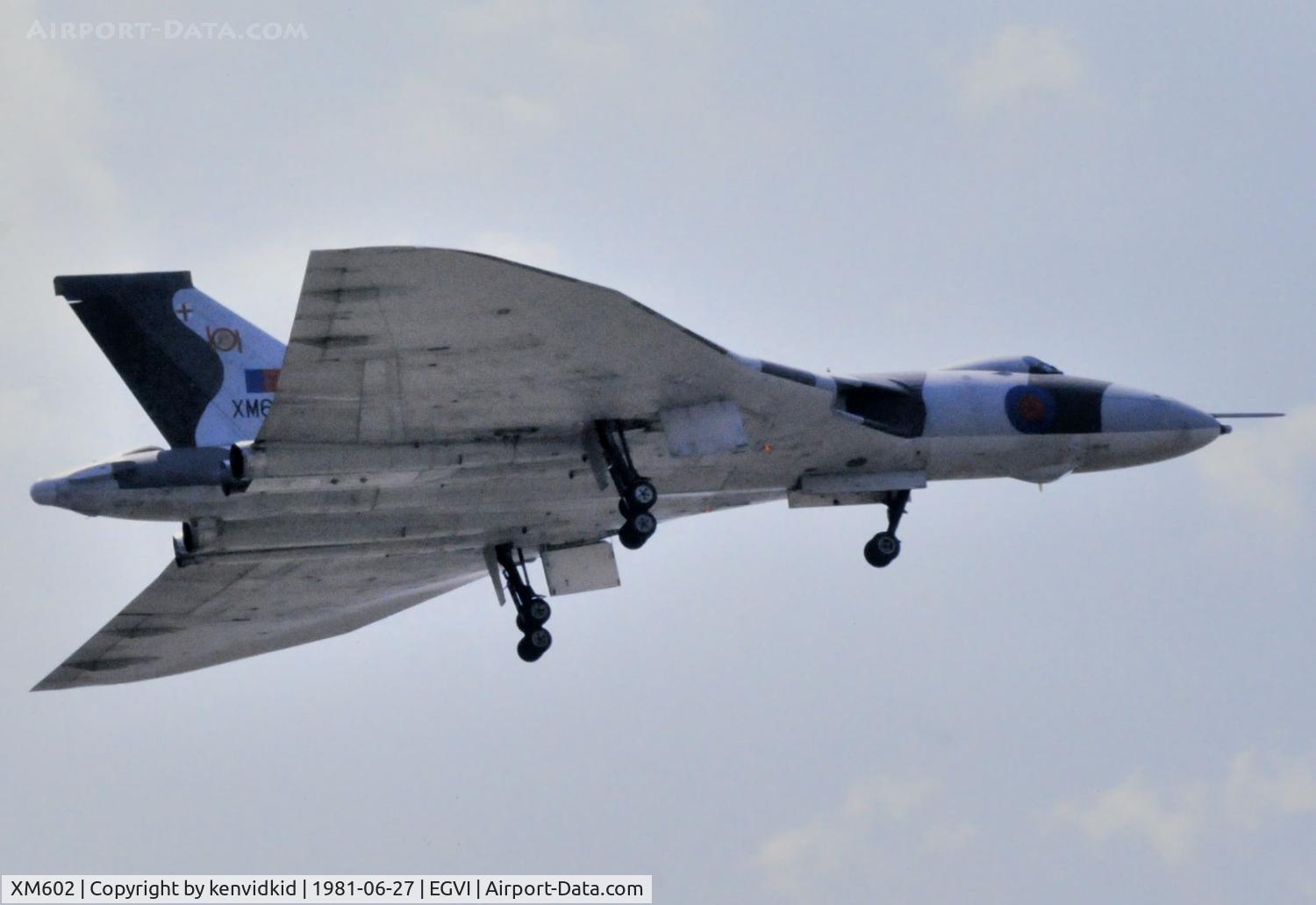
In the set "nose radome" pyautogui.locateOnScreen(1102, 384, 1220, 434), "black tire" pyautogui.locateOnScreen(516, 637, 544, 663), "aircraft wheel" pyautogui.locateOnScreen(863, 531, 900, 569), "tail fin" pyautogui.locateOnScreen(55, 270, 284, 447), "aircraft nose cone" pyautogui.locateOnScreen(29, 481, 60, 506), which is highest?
"tail fin" pyautogui.locateOnScreen(55, 270, 284, 447)

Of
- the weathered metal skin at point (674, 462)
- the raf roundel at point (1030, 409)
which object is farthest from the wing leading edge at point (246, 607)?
the raf roundel at point (1030, 409)

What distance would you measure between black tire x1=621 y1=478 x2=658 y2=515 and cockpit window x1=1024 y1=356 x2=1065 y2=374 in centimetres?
724

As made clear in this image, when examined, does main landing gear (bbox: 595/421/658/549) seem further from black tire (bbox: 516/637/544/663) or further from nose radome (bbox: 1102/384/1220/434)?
nose radome (bbox: 1102/384/1220/434)

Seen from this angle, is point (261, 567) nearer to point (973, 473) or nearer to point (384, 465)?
point (384, 465)

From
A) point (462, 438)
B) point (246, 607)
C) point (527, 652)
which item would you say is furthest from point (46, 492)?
point (527, 652)

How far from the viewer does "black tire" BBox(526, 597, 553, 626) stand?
33062mm

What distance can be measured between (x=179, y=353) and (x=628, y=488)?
680 centimetres

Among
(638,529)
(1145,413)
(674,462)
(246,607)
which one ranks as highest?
(1145,413)

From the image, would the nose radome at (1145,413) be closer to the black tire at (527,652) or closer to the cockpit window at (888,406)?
the cockpit window at (888,406)

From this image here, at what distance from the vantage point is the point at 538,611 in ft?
109

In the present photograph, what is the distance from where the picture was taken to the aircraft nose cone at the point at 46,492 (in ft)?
90.6

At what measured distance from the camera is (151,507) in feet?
92.5

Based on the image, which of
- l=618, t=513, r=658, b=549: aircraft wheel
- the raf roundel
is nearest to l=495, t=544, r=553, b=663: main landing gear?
l=618, t=513, r=658, b=549: aircraft wheel

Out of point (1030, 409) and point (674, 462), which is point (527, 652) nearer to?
point (674, 462)
